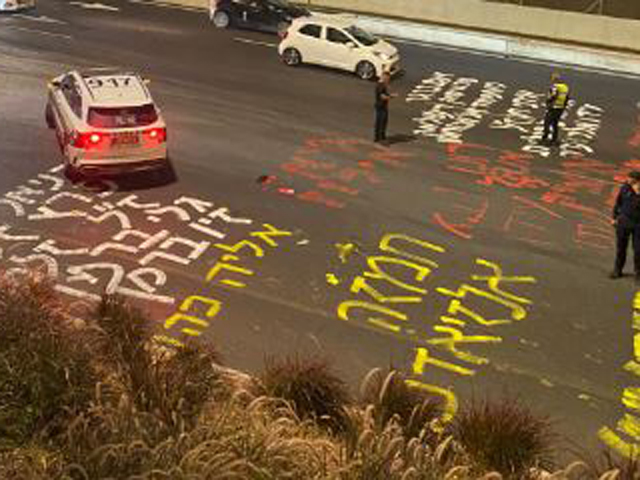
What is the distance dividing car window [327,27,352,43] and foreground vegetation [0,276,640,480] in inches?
602

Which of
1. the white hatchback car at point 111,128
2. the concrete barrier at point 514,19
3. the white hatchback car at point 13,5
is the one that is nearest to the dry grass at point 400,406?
the white hatchback car at point 111,128

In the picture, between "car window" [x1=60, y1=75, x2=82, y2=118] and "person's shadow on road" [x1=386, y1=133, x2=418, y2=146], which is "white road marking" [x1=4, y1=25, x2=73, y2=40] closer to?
"car window" [x1=60, y1=75, x2=82, y2=118]

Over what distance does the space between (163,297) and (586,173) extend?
10.5 m

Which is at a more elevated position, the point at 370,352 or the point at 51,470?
the point at 51,470

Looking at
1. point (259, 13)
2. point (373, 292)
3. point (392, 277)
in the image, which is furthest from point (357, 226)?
point (259, 13)

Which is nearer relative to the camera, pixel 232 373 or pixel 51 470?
pixel 51 470

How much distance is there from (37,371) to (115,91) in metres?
8.22

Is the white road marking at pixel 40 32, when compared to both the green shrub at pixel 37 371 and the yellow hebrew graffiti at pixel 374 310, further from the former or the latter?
the green shrub at pixel 37 371

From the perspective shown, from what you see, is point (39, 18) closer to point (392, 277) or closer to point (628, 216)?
point (392, 277)

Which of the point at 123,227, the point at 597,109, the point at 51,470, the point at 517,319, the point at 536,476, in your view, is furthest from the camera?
the point at 597,109

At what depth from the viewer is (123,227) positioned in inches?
553

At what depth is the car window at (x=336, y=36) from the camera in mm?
23297

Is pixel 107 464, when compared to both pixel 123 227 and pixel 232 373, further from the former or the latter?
pixel 123 227

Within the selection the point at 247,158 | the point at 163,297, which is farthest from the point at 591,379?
the point at 247,158
